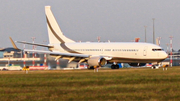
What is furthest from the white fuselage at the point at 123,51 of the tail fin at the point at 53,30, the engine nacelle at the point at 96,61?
the tail fin at the point at 53,30

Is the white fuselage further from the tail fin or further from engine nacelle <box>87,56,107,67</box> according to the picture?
the tail fin

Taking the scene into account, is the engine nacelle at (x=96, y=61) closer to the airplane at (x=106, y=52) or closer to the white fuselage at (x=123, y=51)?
the airplane at (x=106, y=52)

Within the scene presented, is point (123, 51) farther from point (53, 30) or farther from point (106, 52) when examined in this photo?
point (53, 30)

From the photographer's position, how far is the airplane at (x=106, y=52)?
5809 cm

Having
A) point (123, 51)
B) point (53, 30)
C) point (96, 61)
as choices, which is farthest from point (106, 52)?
point (53, 30)

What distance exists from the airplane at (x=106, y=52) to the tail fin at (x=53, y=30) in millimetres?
193

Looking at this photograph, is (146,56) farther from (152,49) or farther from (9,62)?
(9,62)

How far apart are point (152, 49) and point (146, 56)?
134 cm

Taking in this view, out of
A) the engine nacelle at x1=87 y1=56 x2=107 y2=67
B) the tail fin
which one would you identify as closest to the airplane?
the engine nacelle at x1=87 y1=56 x2=107 y2=67

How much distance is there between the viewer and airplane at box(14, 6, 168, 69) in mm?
58088

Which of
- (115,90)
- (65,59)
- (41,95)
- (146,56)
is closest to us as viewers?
(41,95)

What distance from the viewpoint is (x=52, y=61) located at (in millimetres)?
68375

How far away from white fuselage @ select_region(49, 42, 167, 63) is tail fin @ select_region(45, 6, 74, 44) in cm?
306

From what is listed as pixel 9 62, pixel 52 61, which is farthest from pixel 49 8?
pixel 9 62
